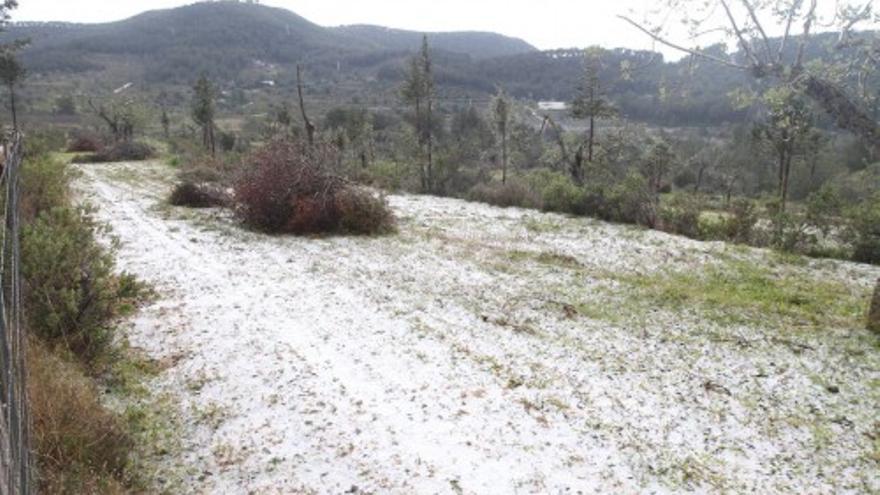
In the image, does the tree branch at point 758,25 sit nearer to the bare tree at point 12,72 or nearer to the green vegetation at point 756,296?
the green vegetation at point 756,296

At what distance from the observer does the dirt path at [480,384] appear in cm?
504

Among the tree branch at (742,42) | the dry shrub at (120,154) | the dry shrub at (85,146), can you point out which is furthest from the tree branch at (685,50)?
the dry shrub at (85,146)

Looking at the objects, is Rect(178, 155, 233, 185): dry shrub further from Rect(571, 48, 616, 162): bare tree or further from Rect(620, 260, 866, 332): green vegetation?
Rect(571, 48, 616, 162): bare tree

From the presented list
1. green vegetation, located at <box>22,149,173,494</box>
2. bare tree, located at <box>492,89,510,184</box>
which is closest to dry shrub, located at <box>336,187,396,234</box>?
green vegetation, located at <box>22,149,173,494</box>

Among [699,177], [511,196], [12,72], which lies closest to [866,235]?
[511,196]

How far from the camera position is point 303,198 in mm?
14523

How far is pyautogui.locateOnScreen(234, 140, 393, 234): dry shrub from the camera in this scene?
568 inches

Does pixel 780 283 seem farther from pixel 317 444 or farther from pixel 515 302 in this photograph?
pixel 317 444

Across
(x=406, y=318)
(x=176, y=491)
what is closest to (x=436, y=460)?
(x=176, y=491)

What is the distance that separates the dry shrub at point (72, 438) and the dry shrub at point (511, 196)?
56.2 feet

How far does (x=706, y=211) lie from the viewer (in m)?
26.2

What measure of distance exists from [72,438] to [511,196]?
1829 centimetres

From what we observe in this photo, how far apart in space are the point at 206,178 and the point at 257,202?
18.3 ft

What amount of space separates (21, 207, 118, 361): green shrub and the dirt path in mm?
798
